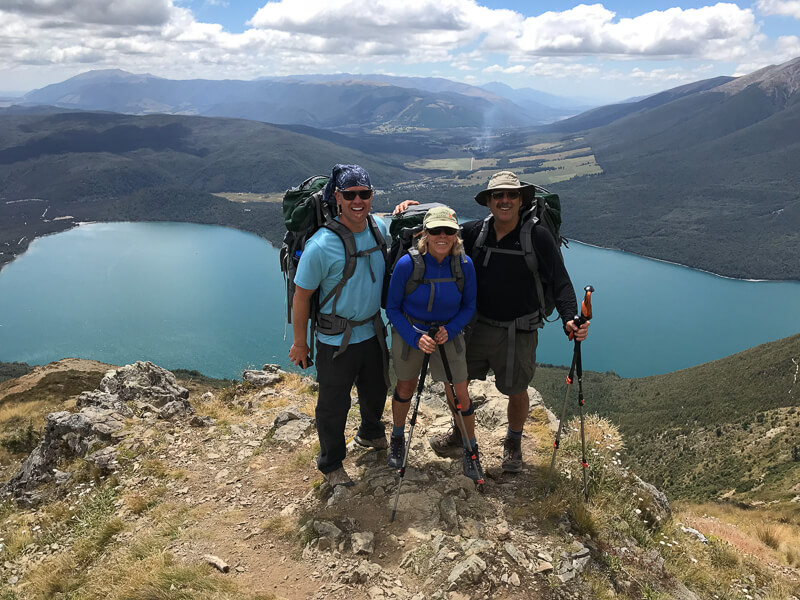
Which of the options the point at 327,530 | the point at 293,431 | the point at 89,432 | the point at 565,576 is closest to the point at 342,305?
the point at 327,530

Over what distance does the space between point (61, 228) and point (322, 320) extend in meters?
180

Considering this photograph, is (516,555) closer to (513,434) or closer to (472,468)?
(472,468)

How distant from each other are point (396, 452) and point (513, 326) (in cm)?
169

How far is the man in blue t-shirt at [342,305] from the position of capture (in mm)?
3922

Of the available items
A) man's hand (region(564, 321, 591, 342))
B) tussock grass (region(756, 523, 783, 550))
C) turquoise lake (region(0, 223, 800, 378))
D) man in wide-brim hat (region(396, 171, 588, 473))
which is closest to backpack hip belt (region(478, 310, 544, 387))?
man in wide-brim hat (region(396, 171, 588, 473))

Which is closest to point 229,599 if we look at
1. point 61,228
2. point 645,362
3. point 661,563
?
point 661,563

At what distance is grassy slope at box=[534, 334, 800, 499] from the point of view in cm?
2875

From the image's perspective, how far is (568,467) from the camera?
495 centimetres

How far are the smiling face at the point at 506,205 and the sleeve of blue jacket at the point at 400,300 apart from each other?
2.81 feet

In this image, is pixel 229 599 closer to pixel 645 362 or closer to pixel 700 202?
pixel 645 362

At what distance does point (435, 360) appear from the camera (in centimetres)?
427

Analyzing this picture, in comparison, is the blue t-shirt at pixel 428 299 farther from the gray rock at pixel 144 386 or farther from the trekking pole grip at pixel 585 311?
the gray rock at pixel 144 386

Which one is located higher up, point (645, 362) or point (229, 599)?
point (229, 599)

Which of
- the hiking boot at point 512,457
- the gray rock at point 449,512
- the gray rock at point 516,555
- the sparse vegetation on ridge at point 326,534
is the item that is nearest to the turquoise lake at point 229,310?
the sparse vegetation on ridge at point 326,534
